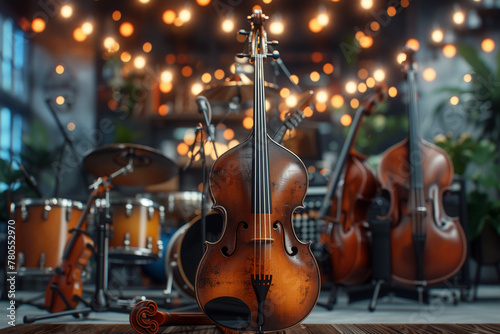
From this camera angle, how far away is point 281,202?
5.83 feet

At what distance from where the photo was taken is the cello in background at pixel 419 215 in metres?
2.64

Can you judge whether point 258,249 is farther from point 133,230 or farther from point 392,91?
point 392,91

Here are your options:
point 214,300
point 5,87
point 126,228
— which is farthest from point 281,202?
point 5,87

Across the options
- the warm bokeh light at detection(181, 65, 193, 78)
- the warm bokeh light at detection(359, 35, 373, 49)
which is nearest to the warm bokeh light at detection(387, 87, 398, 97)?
the warm bokeh light at detection(359, 35, 373, 49)

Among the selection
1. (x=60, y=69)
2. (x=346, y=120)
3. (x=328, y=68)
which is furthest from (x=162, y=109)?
(x=346, y=120)

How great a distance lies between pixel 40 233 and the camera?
283 cm

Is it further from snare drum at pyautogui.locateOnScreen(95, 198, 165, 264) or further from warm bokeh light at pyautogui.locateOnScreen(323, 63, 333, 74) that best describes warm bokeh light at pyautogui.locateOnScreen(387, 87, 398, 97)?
snare drum at pyautogui.locateOnScreen(95, 198, 165, 264)

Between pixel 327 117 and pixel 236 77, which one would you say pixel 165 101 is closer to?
pixel 327 117

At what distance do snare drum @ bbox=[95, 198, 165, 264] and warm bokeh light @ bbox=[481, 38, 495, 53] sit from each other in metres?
4.20

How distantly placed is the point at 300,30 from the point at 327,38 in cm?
35

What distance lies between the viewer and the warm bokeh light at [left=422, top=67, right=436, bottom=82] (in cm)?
563

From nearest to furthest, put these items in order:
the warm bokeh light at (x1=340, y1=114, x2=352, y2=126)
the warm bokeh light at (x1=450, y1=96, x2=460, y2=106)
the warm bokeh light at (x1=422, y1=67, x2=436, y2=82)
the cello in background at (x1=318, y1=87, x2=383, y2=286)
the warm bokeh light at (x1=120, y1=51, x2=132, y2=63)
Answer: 1. the cello in background at (x1=318, y1=87, x2=383, y2=286)
2. the warm bokeh light at (x1=450, y1=96, x2=460, y2=106)
3. the warm bokeh light at (x1=422, y1=67, x2=436, y2=82)
4. the warm bokeh light at (x1=340, y1=114, x2=352, y2=126)
5. the warm bokeh light at (x1=120, y1=51, x2=132, y2=63)

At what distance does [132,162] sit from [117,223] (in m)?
0.40

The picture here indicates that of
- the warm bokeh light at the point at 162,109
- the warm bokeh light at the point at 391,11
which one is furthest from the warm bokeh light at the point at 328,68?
the warm bokeh light at the point at 162,109
